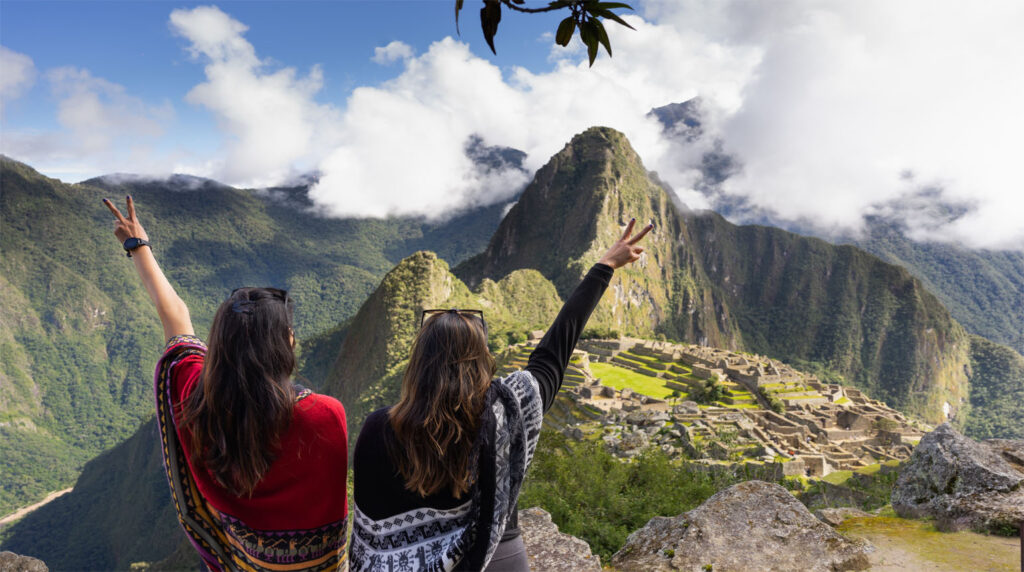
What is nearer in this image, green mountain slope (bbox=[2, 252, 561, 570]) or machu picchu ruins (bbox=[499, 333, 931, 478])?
machu picchu ruins (bbox=[499, 333, 931, 478])

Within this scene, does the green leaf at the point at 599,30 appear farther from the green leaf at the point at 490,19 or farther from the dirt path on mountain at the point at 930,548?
the dirt path on mountain at the point at 930,548

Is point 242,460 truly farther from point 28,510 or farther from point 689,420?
point 28,510

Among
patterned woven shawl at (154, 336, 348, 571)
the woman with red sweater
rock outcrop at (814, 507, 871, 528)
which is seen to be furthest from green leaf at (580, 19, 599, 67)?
rock outcrop at (814, 507, 871, 528)

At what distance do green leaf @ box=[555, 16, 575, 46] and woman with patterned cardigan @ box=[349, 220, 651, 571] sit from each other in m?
0.72

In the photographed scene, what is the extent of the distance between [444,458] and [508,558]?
434mm

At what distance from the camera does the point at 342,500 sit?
1468mm

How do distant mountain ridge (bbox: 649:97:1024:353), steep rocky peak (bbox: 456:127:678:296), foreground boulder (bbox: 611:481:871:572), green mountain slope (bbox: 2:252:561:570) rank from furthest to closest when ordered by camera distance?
distant mountain ridge (bbox: 649:97:1024:353)
steep rocky peak (bbox: 456:127:678:296)
green mountain slope (bbox: 2:252:561:570)
foreground boulder (bbox: 611:481:871:572)

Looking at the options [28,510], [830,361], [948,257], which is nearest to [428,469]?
[28,510]

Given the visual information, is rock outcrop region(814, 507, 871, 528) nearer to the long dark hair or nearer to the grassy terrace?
the long dark hair

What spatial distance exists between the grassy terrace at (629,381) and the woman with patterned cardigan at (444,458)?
24.5m

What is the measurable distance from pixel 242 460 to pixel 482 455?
604 millimetres

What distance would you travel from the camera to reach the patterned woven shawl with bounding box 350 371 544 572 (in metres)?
1.34

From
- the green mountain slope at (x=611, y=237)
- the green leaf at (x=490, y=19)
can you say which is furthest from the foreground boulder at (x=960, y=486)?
the green mountain slope at (x=611, y=237)

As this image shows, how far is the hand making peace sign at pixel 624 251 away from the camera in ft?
6.03
